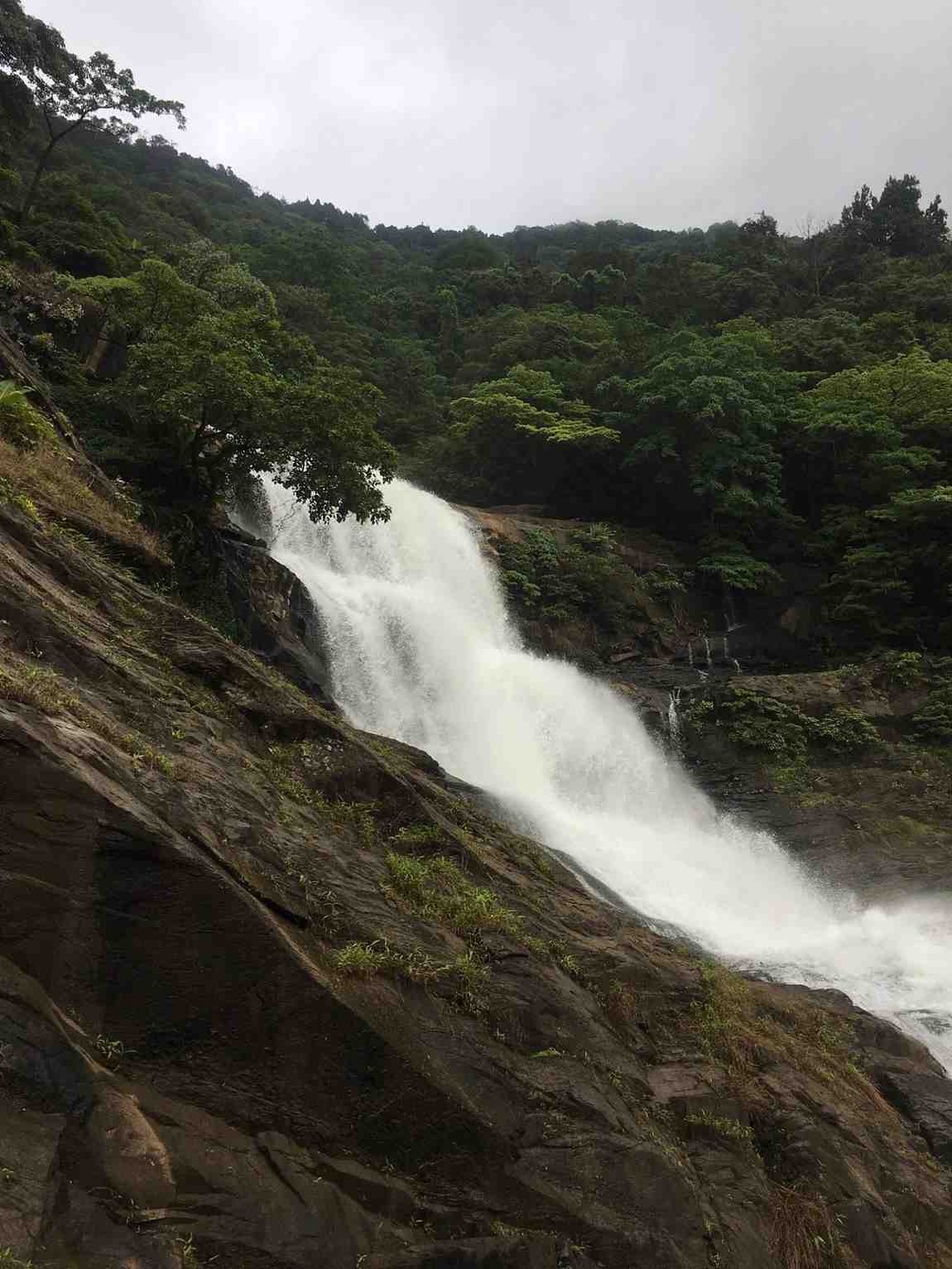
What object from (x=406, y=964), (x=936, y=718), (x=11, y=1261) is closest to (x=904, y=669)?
(x=936, y=718)

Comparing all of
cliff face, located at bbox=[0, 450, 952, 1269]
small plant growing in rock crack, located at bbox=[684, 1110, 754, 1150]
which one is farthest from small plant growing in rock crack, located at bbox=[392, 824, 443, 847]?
small plant growing in rock crack, located at bbox=[684, 1110, 754, 1150]

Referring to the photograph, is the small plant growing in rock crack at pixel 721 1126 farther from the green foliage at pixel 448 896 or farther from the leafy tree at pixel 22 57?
the leafy tree at pixel 22 57

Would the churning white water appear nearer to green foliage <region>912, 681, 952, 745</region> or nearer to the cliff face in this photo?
the cliff face

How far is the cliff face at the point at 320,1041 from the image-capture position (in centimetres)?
389

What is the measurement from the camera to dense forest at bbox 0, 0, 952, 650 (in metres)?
15.3

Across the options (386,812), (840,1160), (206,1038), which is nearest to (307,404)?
(386,812)

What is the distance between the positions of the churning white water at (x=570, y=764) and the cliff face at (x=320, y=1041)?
4.54 m

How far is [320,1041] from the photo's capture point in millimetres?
4723

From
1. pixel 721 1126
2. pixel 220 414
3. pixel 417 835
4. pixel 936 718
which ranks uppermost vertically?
pixel 936 718

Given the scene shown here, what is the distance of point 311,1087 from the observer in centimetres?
459

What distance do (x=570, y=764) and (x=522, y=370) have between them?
794 inches

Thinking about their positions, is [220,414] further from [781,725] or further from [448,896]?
[781,725]

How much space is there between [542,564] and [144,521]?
1361cm

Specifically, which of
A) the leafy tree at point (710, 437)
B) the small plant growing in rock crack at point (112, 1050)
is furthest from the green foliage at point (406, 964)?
the leafy tree at point (710, 437)
